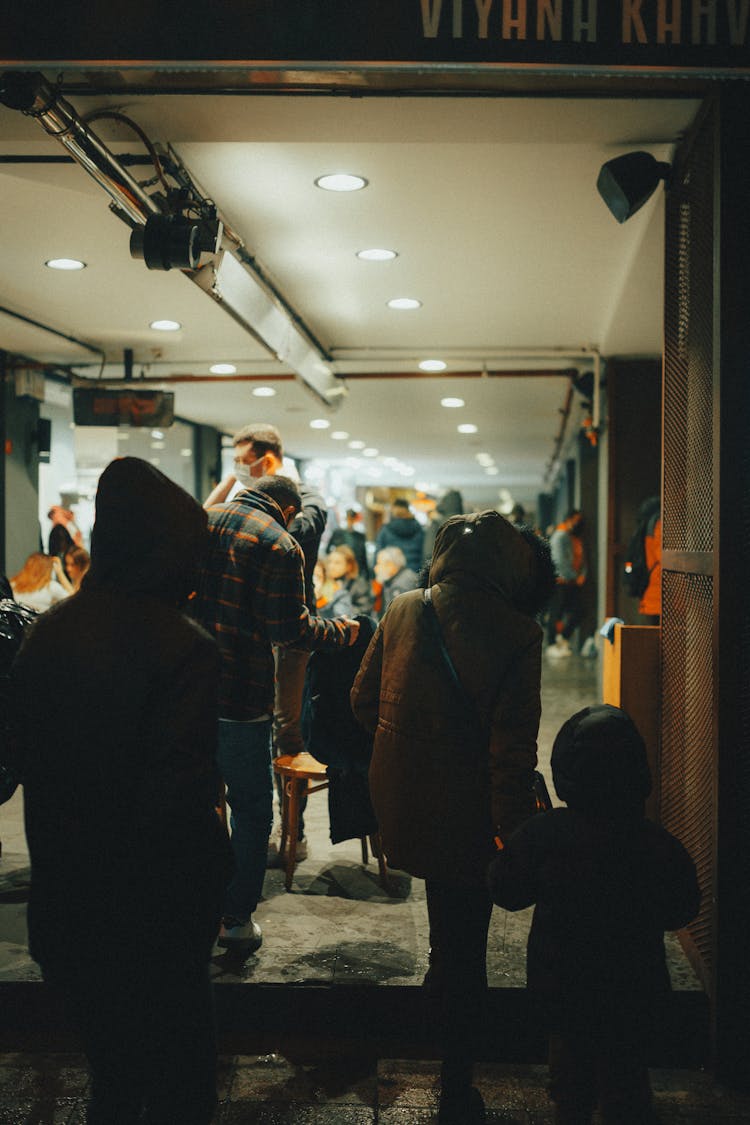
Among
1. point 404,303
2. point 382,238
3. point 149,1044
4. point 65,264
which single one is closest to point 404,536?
point 404,303

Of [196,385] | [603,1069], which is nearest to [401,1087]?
[603,1069]

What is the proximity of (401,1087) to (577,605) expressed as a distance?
10316mm

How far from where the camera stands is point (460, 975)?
263 centimetres

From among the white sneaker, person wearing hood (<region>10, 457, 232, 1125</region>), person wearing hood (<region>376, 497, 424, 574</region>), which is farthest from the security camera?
person wearing hood (<region>376, 497, 424, 574</region>)

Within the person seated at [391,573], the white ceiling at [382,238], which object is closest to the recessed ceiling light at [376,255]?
the white ceiling at [382,238]

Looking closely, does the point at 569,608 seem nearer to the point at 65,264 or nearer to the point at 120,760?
the point at 65,264

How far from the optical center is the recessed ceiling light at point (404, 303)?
7250mm

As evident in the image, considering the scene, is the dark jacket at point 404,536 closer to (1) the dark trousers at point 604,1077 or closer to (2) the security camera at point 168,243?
(2) the security camera at point 168,243

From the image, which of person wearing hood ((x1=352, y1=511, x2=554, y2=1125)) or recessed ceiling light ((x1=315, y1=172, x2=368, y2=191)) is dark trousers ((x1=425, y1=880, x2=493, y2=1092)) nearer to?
person wearing hood ((x1=352, y1=511, x2=554, y2=1125))

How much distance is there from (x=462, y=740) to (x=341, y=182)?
3.25 metres

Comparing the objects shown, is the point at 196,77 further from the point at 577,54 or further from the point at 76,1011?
the point at 76,1011

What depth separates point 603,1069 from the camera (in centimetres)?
233

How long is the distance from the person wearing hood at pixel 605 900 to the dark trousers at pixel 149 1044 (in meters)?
0.75

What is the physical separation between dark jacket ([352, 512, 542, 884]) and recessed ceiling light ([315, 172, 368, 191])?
266 centimetres
